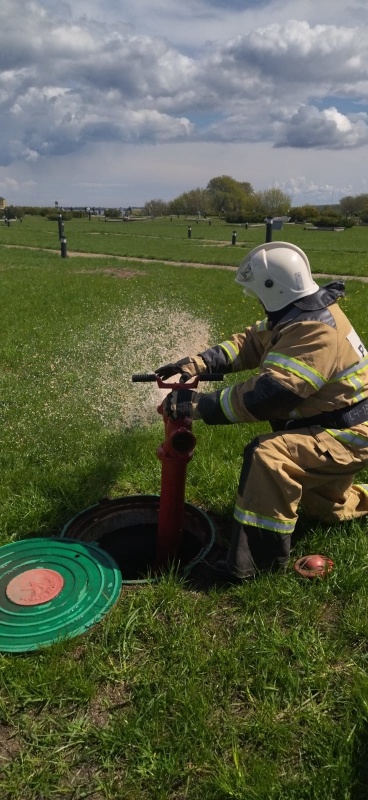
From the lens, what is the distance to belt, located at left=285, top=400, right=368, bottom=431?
3.00 metres

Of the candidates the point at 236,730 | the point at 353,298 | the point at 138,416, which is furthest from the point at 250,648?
Result: the point at 353,298

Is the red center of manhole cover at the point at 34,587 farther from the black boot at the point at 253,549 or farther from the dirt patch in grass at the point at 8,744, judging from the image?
the black boot at the point at 253,549

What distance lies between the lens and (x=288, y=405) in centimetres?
277

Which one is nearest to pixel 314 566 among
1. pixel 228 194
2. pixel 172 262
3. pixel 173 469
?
pixel 173 469

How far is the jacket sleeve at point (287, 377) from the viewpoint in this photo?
272 centimetres

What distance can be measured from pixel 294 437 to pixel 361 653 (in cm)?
99

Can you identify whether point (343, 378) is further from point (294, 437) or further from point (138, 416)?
point (138, 416)

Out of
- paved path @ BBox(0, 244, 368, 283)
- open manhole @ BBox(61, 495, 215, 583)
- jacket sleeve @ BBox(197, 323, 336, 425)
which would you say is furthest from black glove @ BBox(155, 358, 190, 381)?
paved path @ BBox(0, 244, 368, 283)

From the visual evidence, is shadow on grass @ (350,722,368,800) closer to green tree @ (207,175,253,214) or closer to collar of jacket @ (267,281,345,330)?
collar of jacket @ (267,281,345,330)

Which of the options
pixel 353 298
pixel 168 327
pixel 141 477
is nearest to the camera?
pixel 141 477

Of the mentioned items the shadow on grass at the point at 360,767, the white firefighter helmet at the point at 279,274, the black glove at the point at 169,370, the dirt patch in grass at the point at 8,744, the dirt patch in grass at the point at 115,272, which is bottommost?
the dirt patch in grass at the point at 8,744

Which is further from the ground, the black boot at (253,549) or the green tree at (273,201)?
the green tree at (273,201)

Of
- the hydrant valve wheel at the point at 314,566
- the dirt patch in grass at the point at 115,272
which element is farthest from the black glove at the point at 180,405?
the dirt patch in grass at the point at 115,272

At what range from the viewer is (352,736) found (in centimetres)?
211
